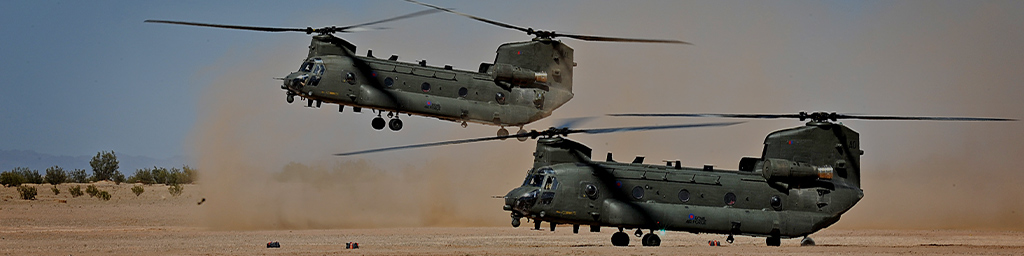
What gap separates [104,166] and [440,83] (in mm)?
82725

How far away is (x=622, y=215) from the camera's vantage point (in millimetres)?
33688

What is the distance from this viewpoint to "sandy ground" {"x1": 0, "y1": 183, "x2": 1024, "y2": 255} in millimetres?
32688

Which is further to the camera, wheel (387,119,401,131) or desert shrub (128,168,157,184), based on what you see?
desert shrub (128,168,157,184)

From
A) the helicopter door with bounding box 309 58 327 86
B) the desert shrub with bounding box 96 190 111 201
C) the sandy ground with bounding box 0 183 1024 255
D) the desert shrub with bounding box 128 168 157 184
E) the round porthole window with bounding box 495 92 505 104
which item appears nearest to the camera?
the sandy ground with bounding box 0 183 1024 255

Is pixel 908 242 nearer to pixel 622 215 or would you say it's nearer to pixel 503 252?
pixel 622 215

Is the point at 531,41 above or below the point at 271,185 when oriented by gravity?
above

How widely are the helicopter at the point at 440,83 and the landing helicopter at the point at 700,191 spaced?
3126 mm

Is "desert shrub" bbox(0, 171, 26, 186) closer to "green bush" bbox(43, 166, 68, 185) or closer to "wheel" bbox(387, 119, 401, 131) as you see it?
"green bush" bbox(43, 166, 68, 185)

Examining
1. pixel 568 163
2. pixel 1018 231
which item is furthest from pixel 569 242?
pixel 1018 231

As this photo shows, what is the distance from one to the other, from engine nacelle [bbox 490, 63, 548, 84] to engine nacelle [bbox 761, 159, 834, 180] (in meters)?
7.71

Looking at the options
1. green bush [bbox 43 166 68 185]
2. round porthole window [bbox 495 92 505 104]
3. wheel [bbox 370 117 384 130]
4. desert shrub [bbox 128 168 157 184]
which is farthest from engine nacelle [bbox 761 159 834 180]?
desert shrub [bbox 128 168 157 184]

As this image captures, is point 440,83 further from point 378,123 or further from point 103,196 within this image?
point 103,196

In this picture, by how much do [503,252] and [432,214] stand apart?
61.5 feet

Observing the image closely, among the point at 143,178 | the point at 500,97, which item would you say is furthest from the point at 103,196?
the point at 500,97
